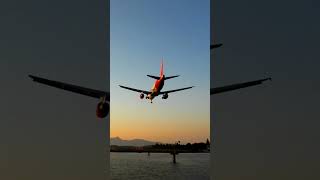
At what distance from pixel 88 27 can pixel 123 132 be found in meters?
1.04

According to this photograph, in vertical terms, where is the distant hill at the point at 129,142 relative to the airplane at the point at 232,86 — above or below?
below

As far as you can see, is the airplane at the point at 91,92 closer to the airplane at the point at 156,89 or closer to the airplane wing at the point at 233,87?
the airplane at the point at 156,89

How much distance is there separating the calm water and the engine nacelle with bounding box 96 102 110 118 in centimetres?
37

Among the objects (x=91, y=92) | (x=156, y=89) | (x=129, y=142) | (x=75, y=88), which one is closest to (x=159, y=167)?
(x=129, y=142)

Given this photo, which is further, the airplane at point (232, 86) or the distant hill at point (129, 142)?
the airplane at point (232, 86)

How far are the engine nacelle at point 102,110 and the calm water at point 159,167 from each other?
374mm

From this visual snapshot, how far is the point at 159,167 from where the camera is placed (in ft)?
13.4

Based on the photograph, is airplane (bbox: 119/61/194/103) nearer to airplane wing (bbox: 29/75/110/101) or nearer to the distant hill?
airplane wing (bbox: 29/75/110/101)

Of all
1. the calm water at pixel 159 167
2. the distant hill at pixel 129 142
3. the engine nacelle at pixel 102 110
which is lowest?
the calm water at pixel 159 167

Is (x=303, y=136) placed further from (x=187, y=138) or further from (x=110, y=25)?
(x=110, y=25)

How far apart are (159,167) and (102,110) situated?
748 mm

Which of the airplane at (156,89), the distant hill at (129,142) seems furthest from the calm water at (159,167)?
the airplane at (156,89)

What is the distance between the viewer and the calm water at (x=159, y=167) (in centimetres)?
400

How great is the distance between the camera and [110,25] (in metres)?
4.11
